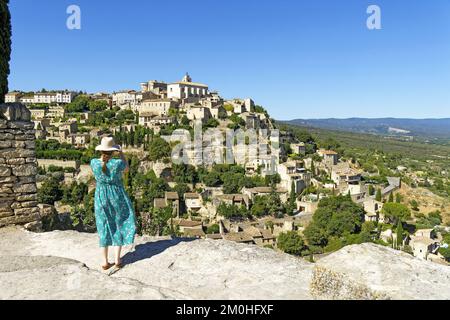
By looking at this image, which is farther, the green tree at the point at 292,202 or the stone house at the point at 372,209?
the green tree at the point at 292,202

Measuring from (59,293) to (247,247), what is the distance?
70.6 inches

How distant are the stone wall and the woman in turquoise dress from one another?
1.79 m

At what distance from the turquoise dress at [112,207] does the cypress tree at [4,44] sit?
8.26 feet

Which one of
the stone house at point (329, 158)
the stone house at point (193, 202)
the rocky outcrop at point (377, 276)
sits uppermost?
the rocky outcrop at point (377, 276)

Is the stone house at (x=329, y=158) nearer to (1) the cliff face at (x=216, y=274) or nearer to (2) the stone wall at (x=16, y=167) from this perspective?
(2) the stone wall at (x=16, y=167)

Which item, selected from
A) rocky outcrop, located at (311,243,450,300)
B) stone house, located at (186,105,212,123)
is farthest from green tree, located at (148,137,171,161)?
rocky outcrop, located at (311,243,450,300)

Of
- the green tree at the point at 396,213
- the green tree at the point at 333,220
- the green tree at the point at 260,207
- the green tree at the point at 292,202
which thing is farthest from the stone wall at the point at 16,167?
the green tree at the point at 396,213

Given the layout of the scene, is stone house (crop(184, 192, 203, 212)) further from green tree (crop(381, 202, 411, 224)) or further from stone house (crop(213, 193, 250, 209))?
green tree (crop(381, 202, 411, 224))

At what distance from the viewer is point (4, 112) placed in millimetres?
5039

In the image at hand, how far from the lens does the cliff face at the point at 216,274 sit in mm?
2910

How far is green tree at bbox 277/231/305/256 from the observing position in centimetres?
3069

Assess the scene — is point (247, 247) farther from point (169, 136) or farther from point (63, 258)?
point (169, 136)

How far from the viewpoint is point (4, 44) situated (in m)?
5.34

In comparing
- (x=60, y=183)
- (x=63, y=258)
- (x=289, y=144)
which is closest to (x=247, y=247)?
(x=63, y=258)
